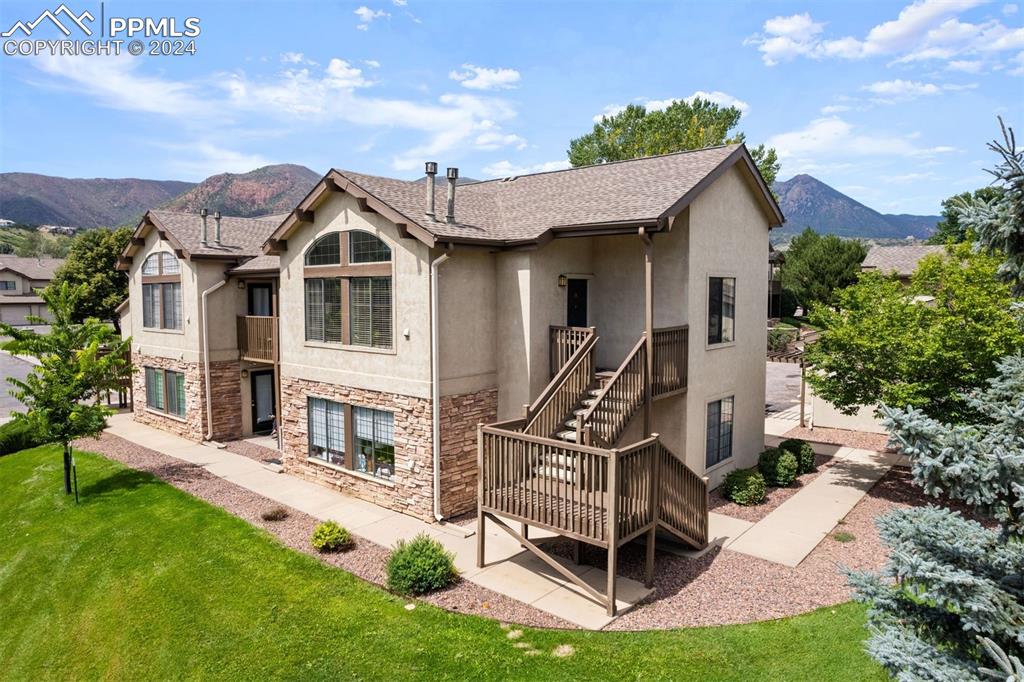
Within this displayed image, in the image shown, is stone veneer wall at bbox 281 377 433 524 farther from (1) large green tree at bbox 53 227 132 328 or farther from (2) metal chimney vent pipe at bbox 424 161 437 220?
(1) large green tree at bbox 53 227 132 328

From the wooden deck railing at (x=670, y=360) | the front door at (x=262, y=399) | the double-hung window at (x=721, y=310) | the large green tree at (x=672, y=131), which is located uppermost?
the large green tree at (x=672, y=131)

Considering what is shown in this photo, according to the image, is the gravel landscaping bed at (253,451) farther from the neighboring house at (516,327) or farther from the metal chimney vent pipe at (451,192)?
the metal chimney vent pipe at (451,192)

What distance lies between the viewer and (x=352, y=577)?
35.7 ft

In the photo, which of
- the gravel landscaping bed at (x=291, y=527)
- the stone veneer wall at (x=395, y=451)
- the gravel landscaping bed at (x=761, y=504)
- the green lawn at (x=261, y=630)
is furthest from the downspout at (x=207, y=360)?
the gravel landscaping bed at (x=761, y=504)

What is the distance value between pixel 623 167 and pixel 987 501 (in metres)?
13.7

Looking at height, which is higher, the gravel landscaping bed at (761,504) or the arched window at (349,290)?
the arched window at (349,290)

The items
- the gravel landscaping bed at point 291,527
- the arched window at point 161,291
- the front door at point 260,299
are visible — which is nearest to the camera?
the gravel landscaping bed at point 291,527

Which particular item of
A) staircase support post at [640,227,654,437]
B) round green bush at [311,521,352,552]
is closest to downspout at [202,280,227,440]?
round green bush at [311,521,352,552]

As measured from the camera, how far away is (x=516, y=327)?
14.3m

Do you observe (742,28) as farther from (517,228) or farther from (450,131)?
(450,131)

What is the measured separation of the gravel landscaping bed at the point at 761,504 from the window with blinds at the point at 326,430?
9.25 metres

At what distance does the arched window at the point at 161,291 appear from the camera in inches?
858

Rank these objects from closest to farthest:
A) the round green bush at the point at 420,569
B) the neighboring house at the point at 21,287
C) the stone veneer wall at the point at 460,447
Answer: the round green bush at the point at 420,569
the stone veneer wall at the point at 460,447
the neighboring house at the point at 21,287

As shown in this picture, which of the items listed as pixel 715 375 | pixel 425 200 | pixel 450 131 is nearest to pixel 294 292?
pixel 425 200
